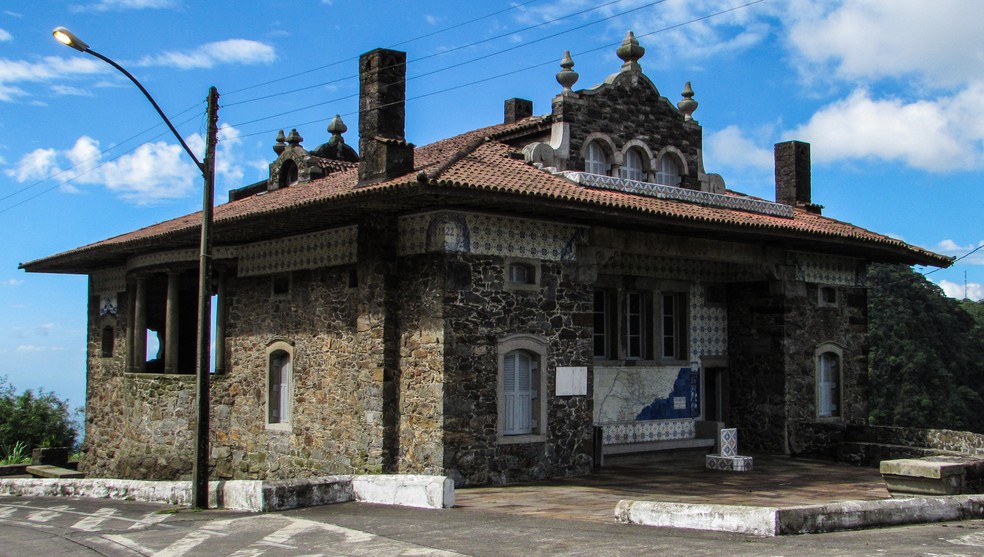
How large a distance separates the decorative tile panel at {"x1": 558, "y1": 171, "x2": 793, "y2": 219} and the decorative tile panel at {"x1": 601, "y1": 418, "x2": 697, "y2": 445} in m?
4.38

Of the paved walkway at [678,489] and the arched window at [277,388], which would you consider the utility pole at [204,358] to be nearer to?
the paved walkway at [678,489]

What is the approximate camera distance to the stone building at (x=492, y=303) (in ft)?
51.0

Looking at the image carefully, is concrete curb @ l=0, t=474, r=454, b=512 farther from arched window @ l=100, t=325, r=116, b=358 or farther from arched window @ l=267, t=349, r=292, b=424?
arched window @ l=100, t=325, r=116, b=358

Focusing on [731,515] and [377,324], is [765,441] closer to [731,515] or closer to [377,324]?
[377,324]

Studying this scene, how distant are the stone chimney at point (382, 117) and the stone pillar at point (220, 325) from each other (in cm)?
542

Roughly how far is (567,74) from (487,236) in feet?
12.8

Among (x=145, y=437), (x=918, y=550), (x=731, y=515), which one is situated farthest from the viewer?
(x=145, y=437)

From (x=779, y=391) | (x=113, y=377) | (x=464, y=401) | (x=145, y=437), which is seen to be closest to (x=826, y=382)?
(x=779, y=391)

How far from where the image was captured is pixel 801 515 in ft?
33.9

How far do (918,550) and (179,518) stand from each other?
877cm

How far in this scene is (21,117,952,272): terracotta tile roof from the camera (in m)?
14.7

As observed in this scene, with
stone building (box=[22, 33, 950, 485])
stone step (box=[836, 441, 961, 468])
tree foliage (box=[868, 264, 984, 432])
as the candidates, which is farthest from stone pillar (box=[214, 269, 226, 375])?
tree foliage (box=[868, 264, 984, 432])

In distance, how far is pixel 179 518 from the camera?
1298 cm

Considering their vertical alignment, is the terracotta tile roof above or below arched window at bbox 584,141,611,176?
below
